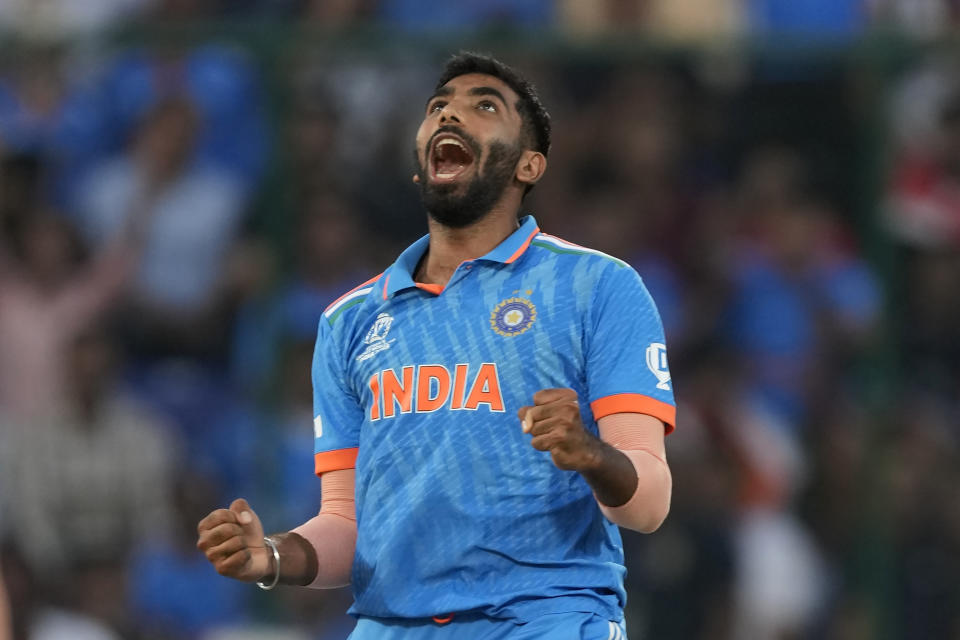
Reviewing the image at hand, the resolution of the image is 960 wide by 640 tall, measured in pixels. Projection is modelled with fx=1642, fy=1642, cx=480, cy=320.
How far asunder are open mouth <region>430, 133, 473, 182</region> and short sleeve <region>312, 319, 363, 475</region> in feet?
1.78

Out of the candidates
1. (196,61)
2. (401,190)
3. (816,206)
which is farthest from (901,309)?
(196,61)

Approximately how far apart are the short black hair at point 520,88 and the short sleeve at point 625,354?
0.54 m

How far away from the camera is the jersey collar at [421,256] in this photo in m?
4.44

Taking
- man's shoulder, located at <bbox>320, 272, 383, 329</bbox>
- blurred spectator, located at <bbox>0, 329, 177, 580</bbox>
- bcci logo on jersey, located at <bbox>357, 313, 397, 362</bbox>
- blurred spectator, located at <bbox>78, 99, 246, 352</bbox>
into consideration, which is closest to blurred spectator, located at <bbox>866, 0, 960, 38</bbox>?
blurred spectator, located at <bbox>78, 99, 246, 352</bbox>

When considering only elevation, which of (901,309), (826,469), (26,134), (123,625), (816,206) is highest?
(26,134)

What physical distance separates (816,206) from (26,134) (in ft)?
14.7

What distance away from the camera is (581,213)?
9188 millimetres

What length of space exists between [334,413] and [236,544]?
0.68 meters

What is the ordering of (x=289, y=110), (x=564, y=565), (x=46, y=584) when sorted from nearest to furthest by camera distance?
(x=564, y=565) → (x=46, y=584) → (x=289, y=110)

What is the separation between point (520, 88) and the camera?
183 inches

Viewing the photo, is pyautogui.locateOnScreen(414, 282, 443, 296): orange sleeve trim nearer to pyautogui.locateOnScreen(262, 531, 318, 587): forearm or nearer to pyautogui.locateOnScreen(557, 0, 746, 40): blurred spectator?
pyautogui.locateOnScreen(262, 531, 318, 587): forearm

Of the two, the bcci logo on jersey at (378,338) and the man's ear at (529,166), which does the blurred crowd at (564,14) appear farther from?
the bcci logo on jersey at (378,338)

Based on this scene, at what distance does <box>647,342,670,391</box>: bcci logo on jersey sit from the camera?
13.9 ft

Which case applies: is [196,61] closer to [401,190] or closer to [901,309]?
[401,190]
